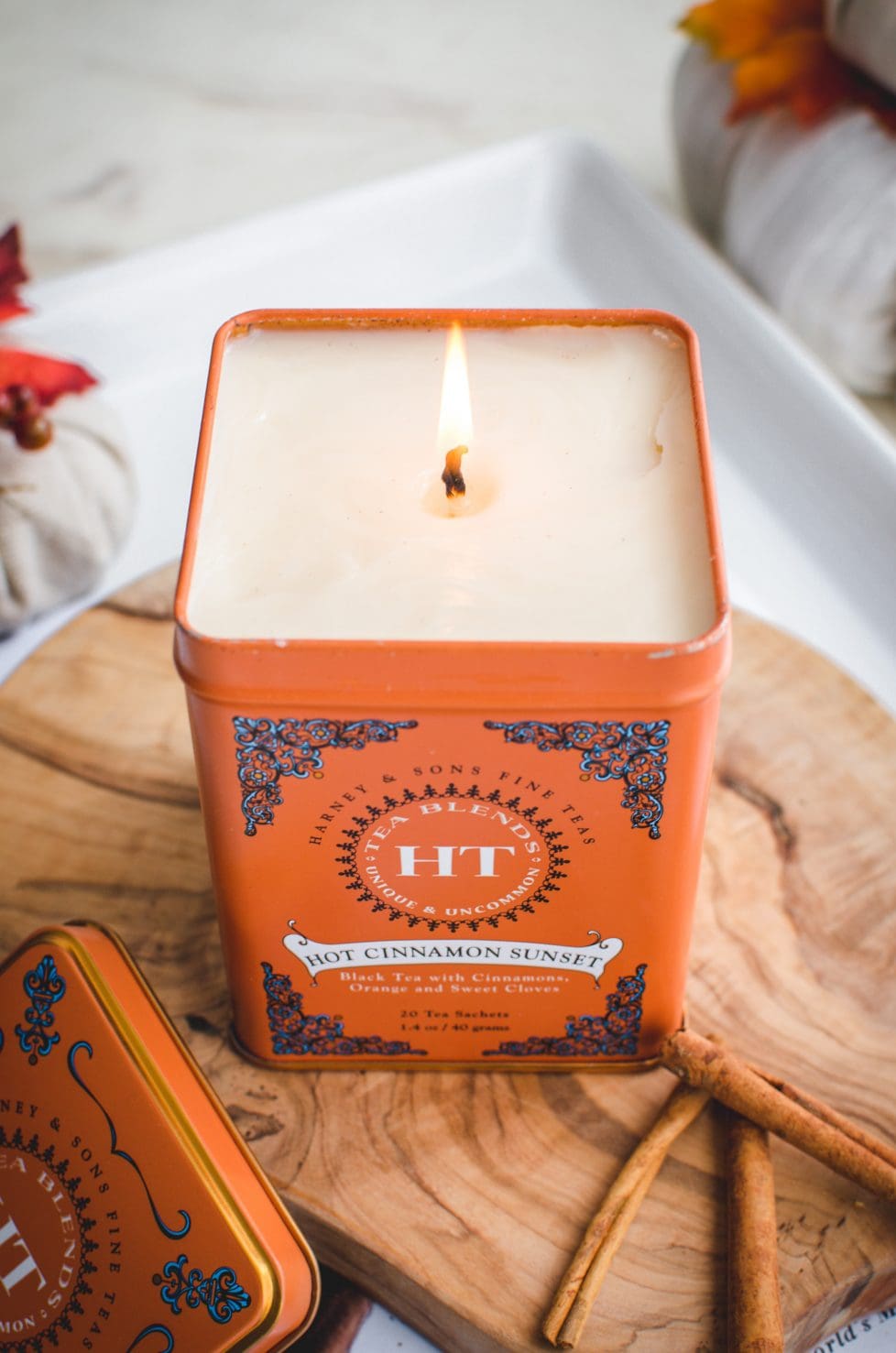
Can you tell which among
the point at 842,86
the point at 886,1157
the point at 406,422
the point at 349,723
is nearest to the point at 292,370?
the point at 406,422

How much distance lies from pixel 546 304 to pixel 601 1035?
747 millimetres

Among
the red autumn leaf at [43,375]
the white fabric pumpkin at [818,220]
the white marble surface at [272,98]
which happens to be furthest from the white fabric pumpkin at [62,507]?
the white fabric pumpkin at [818,220]

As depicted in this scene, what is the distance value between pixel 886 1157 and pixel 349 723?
1.07ft

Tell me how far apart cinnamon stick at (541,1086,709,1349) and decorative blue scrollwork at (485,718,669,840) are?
0.60ft

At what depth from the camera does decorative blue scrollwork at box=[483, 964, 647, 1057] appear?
2.09 feet

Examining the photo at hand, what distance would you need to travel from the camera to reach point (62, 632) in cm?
88

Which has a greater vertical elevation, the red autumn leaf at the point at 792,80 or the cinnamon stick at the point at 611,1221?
the red autumn leaf at the point at 792,80

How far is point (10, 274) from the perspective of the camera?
36.6 inches

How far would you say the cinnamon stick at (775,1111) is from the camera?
0.62 meters

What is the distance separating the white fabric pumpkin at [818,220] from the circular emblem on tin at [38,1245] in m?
0.88

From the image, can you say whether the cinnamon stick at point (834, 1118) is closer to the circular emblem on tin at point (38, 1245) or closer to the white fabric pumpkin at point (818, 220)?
the circular emblem on tin at point (38, 1245)

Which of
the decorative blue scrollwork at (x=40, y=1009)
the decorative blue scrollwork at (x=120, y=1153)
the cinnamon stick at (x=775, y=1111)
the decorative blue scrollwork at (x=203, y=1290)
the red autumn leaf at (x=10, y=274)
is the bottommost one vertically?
the cinnamon stick at (x=775, y=1111)

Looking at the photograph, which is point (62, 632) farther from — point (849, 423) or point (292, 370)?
point (849, 423)

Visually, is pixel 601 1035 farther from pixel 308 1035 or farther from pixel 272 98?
pixel 272 98
